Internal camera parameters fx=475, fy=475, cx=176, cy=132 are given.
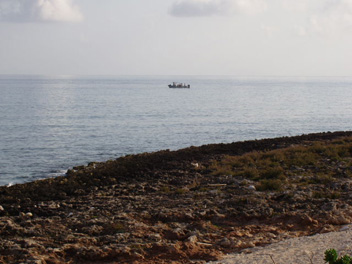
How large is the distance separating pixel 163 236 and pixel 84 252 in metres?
2.02

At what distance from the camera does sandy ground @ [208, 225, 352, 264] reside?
9.24m

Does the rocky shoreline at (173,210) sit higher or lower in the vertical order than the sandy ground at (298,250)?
lower

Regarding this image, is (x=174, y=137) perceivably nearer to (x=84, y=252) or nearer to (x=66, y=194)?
(x=66, y=194)

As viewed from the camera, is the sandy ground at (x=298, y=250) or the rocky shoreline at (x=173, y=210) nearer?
the sandy ground at (x=298, y=250)

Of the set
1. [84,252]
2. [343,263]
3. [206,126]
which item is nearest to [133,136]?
[206,126]

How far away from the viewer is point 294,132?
160 ft

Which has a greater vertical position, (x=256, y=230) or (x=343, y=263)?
(x=343, y=263)

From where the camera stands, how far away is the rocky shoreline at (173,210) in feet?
33.7

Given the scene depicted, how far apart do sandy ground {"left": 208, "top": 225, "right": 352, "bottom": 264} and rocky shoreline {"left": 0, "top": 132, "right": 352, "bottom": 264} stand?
519 mm

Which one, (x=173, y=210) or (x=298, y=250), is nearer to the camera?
(x=298, y=250)

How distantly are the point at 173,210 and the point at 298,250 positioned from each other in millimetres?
4238

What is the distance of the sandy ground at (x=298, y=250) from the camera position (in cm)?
924

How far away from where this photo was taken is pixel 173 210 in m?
13.1

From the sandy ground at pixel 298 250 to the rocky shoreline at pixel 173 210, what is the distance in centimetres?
52
